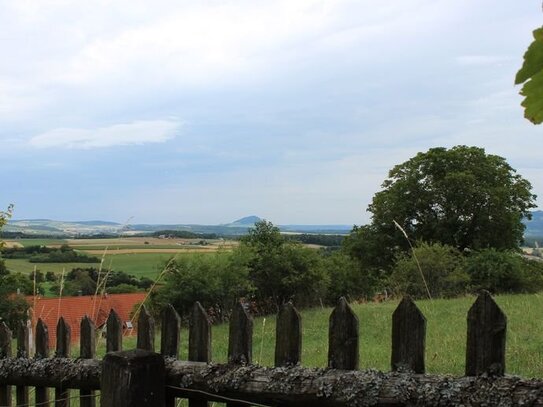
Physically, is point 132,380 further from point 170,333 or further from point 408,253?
point 408,253

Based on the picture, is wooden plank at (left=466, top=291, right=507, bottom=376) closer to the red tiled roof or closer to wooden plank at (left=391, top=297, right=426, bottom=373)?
wooden plank at (left=391, top=297, right=426, bottom=373)

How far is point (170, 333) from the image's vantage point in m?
2.22

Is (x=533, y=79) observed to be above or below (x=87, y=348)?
above

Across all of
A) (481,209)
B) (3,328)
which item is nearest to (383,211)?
(481,209)

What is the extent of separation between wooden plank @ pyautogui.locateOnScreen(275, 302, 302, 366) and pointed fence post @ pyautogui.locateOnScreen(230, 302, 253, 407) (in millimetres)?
111

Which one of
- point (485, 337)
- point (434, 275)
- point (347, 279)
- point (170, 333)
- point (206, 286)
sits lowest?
point (347, 279)

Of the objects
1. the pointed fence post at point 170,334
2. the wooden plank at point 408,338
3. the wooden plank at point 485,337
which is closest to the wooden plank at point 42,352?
the pointed fence post at point 170,334

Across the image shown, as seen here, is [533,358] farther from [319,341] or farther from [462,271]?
[462,271]

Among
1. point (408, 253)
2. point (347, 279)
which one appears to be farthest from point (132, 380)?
point (347, 279)

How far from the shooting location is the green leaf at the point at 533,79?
2.44ft

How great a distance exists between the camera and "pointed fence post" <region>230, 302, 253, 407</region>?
2.02 metres

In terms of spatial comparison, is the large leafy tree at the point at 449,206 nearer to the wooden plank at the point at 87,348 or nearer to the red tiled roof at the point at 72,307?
the red tiled roof at the point at 72,307

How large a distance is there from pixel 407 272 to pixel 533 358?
45.6 ft

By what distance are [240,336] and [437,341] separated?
6.06 metres
